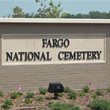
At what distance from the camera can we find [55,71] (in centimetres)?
1579

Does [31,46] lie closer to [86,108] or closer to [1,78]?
[1,78]

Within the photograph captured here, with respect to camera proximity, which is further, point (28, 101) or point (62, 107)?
point (28, 101)

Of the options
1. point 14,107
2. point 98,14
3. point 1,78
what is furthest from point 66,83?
point 98,14

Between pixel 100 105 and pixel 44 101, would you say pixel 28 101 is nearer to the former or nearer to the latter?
pixel 44 101

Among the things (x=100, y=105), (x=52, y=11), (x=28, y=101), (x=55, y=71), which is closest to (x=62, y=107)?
Answer: (x=100, y=105)

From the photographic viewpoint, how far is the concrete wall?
1515 centimetres

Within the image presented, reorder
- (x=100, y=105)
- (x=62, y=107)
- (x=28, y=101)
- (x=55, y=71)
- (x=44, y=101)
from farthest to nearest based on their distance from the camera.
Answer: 1. (x=55, y=71)
2. (x=44, y=101)
3. (x=28, y=101)
4. (x=100, y=105)
5. (x=62, y=107)

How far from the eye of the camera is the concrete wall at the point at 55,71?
15.1 m

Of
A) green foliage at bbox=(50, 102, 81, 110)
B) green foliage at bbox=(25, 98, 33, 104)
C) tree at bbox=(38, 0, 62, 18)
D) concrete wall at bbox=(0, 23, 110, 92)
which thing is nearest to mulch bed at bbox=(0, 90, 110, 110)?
green foliage at bbox=(25, 98, 33, 104)

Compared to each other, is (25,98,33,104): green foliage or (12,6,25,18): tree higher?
(12,6,25,18): tree

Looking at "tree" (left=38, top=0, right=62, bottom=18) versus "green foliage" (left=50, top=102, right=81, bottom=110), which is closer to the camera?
"green foliage" (left=50, top=102, right=81, bottom=110)

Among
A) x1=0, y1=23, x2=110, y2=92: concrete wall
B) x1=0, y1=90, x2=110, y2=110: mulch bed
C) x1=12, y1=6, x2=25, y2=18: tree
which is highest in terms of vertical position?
x1=12, y1=6, x2=25, y2=18: tree

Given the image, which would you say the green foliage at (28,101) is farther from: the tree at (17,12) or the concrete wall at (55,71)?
the tree at (17,12)

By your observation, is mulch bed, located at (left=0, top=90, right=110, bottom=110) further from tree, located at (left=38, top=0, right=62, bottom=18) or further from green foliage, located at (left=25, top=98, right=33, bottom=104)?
tree, located at (left=38, top=0, right=62, bottom=18)
